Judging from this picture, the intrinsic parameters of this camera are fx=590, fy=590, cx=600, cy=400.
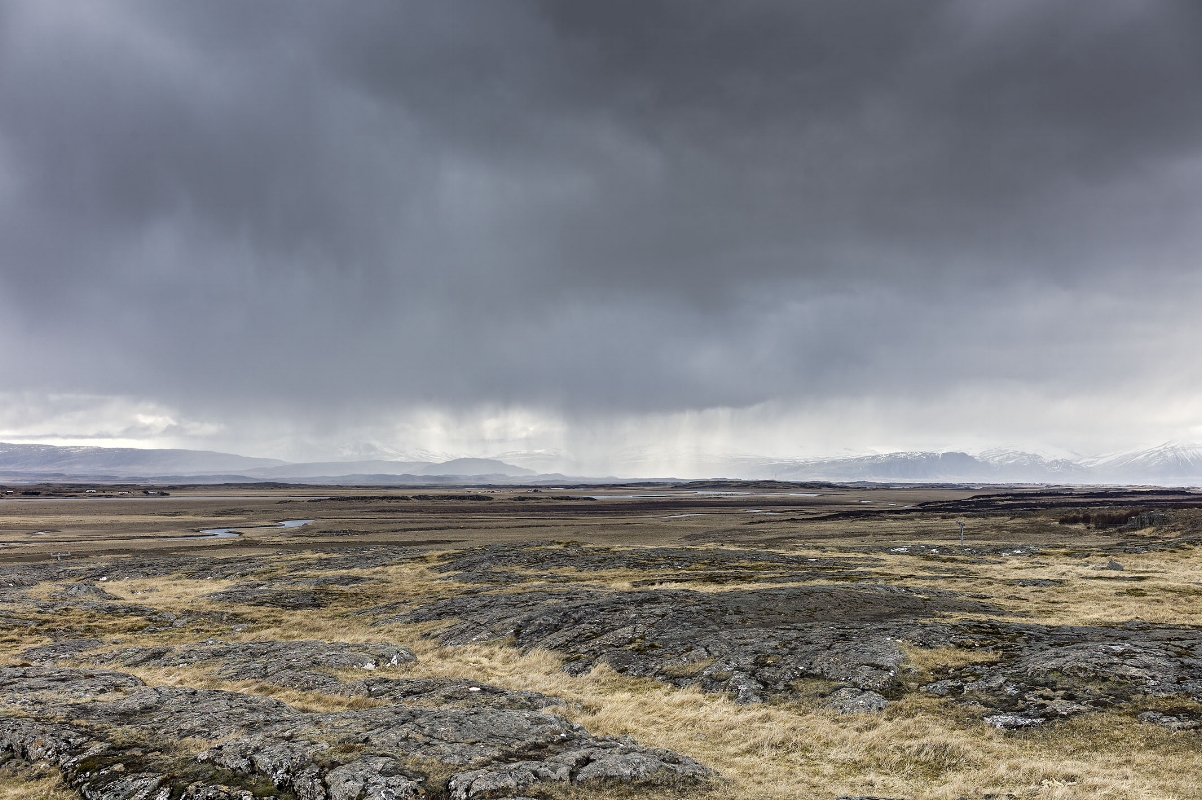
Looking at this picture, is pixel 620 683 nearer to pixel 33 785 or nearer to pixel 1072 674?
pixel 1072 674

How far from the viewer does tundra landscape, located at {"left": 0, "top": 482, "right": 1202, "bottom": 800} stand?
1365 centimetres

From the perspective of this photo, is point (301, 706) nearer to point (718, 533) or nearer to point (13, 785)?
point (13, 785)

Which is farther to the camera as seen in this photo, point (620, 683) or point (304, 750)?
point (620, 683)

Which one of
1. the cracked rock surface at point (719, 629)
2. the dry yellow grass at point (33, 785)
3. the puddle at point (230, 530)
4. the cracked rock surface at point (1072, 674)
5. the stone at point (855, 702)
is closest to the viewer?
the dry yellow grass at point (33, 785)

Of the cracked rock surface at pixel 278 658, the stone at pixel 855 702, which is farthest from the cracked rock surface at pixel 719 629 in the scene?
the cracked rock surface at pixel 278 658

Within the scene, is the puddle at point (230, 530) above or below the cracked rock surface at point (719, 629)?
below

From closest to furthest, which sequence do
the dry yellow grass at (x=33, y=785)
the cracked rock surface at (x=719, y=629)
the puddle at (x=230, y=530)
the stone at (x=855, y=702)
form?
the dry yellow grass at (x=33, y=785), the stone at (x=855, y=702), the cracked rock surface at (x=719, y=629), the puddle at (x=230, y=530)

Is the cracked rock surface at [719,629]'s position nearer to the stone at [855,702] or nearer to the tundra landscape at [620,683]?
the tundra landscape at [620,683]

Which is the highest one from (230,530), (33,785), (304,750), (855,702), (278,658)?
(304,750)

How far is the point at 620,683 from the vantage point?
921 inches

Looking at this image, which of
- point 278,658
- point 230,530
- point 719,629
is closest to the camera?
point 278,658

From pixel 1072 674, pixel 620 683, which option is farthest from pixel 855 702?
pixel 620 683

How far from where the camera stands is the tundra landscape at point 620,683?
537 inches

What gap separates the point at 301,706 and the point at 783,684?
16703mm
